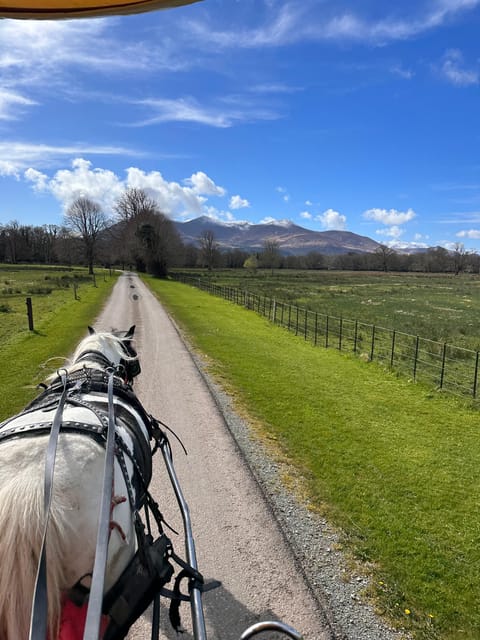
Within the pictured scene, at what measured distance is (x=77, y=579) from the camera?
1.95 metres

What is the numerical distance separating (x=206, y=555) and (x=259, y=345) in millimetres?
12320

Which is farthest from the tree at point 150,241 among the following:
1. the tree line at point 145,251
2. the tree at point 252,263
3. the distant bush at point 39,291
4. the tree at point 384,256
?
the tree at point 384,256

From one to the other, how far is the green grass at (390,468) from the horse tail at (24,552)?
305 cm

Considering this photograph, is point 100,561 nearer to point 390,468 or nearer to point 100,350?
point 100,350

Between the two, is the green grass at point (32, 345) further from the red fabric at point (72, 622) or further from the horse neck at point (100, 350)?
the red fabric at point (72, 622)

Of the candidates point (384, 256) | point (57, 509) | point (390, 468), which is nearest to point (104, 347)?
point (57, 509)

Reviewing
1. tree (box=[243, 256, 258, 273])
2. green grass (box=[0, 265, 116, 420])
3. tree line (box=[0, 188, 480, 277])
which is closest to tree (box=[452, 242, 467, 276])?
tree line (box=[0, 188, 480, 277])

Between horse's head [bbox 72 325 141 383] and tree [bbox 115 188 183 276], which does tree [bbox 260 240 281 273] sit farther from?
horse's head [bbox 72 325 141 383]

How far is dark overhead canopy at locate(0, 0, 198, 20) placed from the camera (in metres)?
1.91

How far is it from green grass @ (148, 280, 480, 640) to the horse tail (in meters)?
3.05

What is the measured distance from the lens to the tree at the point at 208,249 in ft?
324

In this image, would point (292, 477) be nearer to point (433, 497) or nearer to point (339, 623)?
point (433, 497)

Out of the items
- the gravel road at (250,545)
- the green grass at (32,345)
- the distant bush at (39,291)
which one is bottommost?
the gravel road at (250,545)

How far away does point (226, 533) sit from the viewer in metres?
4.35
